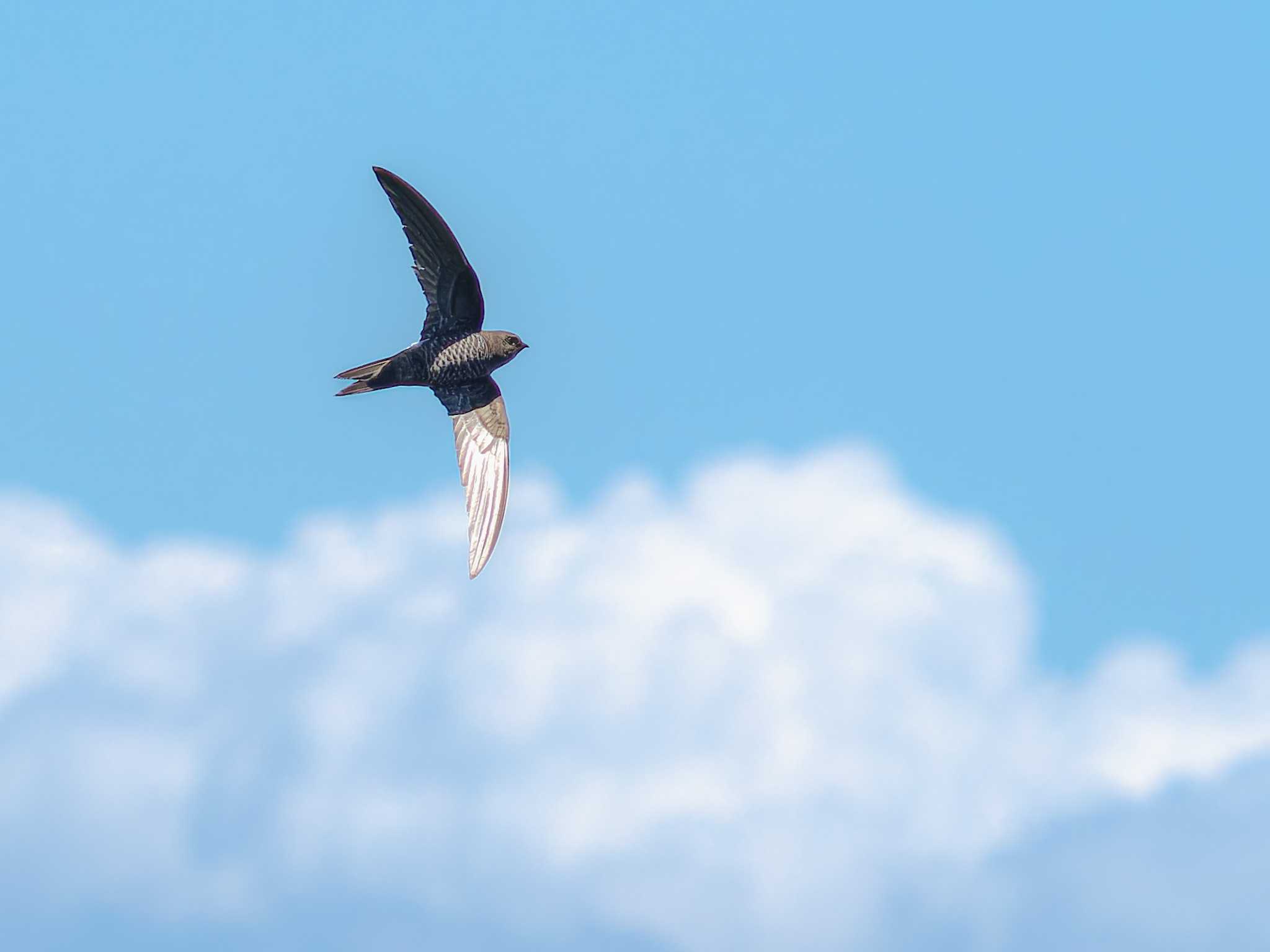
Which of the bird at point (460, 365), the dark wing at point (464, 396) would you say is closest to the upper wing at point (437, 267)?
the bird at point (460, 365)

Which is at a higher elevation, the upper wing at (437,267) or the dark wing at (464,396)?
the upper wing at (437,267)

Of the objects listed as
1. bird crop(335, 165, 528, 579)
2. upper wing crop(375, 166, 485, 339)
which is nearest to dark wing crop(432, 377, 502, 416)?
bird crop(335, 165, 528, 579)

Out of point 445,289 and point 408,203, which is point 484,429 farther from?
point 408,203

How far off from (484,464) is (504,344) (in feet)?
5.57

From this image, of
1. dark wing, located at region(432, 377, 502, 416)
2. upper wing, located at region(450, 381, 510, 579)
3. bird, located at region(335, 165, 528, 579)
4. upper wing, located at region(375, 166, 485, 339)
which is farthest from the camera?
dark wing, located at region(432, 377, 502, 416)

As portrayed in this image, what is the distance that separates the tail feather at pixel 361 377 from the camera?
22188mm

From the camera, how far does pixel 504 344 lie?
23281mm

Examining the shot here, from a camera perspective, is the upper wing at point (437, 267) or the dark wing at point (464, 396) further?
the dark wing at point (464, 396)

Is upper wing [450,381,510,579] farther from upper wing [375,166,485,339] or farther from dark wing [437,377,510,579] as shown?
upper wing [375,166,485,339]

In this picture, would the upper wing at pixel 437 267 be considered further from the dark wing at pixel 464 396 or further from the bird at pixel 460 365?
the dark wing at pixel 464 396

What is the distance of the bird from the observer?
859 inches

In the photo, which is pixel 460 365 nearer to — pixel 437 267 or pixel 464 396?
pixel 464 396

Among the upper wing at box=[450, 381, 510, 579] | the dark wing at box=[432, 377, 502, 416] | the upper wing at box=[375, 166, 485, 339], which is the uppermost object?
the upper wing at box=[375, 166, 485, 339]

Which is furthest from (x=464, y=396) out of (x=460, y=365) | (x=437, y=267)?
(x=437, y=267)
